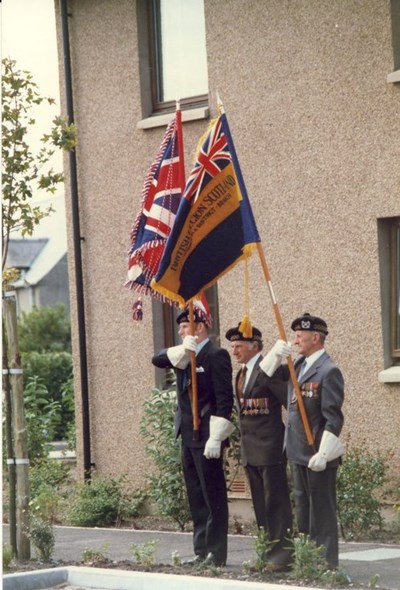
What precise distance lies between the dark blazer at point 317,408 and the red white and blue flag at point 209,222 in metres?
1.00

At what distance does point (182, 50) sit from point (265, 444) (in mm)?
6138

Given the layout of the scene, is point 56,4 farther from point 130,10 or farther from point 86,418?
point 86,418

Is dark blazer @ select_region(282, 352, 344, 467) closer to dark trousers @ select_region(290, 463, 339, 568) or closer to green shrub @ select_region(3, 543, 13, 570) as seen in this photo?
dark trousers @ select_region(290, 463, 339, 568)

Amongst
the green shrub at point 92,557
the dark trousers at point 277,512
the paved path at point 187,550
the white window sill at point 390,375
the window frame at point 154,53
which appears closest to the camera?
the paved path at point 187,550

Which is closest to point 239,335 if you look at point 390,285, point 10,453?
point 10,453

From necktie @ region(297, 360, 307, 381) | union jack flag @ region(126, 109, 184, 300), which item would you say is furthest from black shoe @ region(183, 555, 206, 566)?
union jack flag @ region(126, 109, 184, 300)

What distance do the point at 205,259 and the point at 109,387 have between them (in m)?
5.48

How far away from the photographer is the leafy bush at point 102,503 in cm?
1407

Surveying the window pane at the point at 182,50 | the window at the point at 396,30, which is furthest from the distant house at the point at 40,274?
the window at the point at 396,30

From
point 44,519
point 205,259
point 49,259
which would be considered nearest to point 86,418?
point 44,519

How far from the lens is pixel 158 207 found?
10.5 m

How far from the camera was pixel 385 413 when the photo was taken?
40.4ft

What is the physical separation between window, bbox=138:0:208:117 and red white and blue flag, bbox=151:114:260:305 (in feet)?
15.4

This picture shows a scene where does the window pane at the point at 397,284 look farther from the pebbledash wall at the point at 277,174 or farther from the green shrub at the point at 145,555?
the green shrub at the point at 145,555
